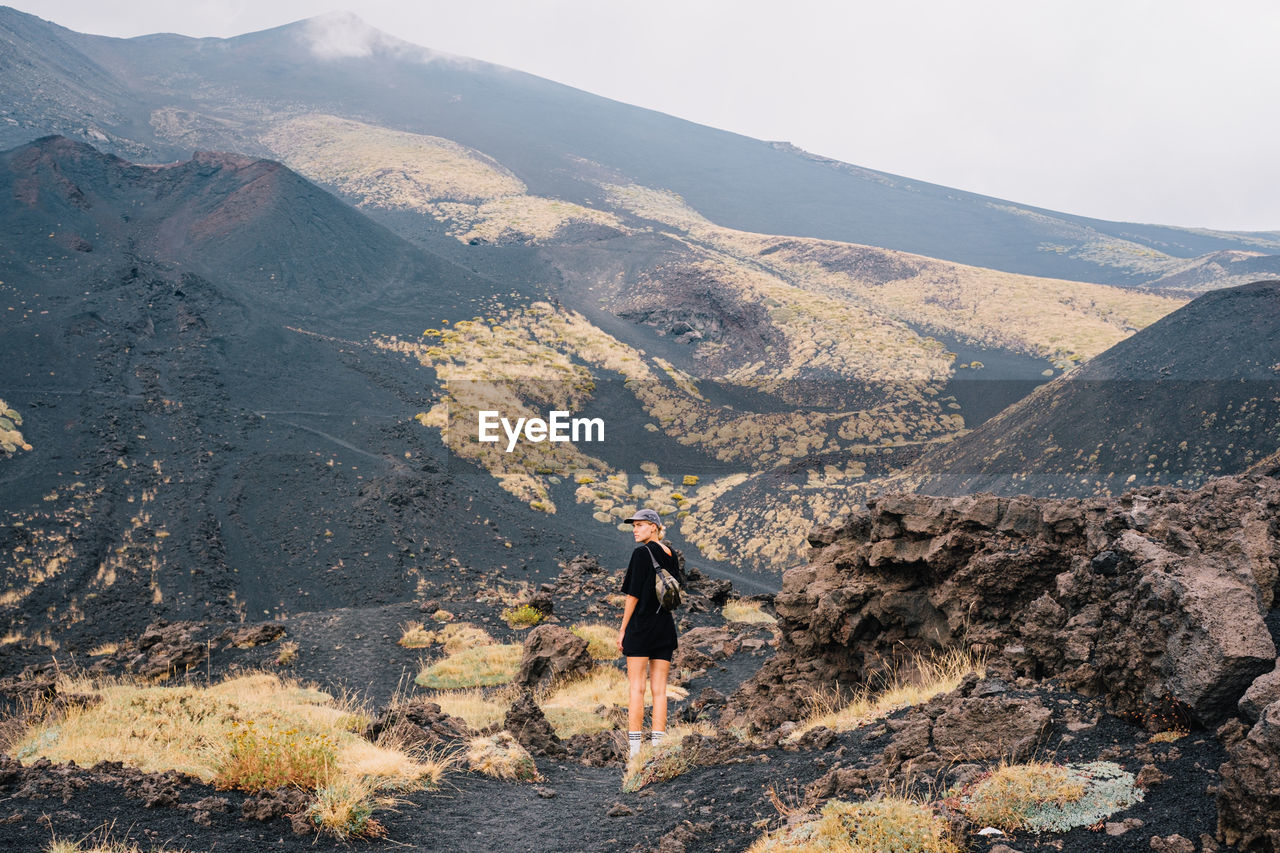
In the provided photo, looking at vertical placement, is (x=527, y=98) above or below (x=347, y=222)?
above

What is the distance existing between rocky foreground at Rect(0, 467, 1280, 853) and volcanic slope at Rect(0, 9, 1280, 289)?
217ft

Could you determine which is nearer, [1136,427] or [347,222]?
[1136,427]

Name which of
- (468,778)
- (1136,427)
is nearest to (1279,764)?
(468,778)

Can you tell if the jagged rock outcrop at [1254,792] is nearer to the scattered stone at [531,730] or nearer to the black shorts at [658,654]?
the black shorts at [658,654]

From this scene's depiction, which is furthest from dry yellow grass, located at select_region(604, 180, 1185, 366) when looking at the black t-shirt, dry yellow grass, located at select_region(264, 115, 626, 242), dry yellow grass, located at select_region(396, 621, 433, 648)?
the black t-shirt

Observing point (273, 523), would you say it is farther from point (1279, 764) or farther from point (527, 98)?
point (527, 98)

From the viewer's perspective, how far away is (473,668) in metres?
12.1

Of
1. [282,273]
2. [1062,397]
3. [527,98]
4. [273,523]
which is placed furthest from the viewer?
[527,98]

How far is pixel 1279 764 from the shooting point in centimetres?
267

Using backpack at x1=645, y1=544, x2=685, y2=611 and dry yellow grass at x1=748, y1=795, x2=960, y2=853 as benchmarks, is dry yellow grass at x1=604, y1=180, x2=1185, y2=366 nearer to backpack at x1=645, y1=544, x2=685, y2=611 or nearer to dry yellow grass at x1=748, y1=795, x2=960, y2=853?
backpack at x1=645, y1=544, x2=685, y2=611

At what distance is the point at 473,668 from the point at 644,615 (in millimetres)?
6941

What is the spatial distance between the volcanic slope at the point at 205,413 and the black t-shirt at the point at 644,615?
16.1 meters

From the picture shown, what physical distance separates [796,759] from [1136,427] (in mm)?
22815

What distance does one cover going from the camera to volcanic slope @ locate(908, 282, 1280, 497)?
2083cm
